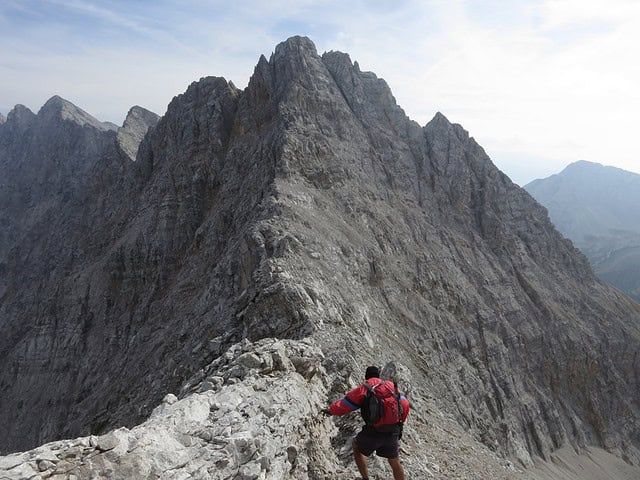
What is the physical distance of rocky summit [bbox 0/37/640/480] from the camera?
39.2 feet

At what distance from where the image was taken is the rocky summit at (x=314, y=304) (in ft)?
39.2

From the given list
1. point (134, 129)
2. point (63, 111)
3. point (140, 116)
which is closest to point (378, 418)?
point (134, 129)

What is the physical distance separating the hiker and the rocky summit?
1.06 meters

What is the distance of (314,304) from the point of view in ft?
71.3

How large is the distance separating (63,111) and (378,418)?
127368mm

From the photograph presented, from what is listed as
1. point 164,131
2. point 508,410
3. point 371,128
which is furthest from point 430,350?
point 164,131

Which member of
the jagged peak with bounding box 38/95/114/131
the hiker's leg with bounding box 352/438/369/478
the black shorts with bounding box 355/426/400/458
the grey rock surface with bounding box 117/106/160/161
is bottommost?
the hiker's leg with bounding box 352/438/369/478

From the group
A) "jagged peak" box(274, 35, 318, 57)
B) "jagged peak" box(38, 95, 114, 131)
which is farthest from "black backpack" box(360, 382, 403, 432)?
"jagged peak" box(38, 95, 114, 131)

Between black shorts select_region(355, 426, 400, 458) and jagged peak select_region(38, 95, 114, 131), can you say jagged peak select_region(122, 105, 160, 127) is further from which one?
black shorts select_region(355, 426, 400, 458)

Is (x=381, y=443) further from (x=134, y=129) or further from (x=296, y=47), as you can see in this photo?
(x=134, y=129)

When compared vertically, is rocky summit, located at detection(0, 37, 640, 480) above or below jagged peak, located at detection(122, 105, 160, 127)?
below

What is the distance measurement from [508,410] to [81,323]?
39991mm

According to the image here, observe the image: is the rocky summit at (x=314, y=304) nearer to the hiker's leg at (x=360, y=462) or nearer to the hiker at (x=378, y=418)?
the hiker's leg at (x=360, y=462)

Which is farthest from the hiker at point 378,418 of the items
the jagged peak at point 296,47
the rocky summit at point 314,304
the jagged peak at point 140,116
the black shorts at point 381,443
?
the jagged peak at point 140,116
